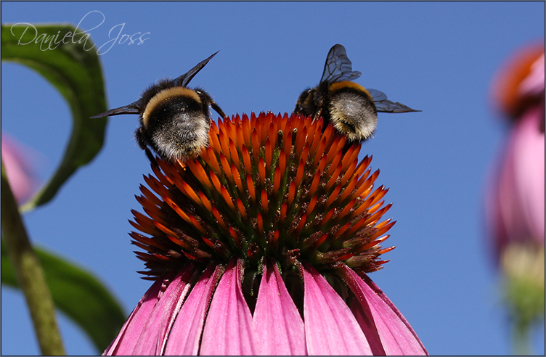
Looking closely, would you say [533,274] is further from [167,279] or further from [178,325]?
[167,279]

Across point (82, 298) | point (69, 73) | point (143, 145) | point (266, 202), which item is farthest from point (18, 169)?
point (266, 202)

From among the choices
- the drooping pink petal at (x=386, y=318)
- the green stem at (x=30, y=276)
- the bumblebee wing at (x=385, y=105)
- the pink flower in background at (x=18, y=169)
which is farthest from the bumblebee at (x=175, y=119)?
the pink flower in background at (x=18, y=169)

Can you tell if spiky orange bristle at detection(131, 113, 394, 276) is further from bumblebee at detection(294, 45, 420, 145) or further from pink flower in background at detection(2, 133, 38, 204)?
pink flower in background at detection(2, 133, 38, 204)

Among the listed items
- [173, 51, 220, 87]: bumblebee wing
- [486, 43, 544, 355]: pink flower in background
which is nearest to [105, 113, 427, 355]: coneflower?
[173, 51, 220, 87]: bumblebee wing

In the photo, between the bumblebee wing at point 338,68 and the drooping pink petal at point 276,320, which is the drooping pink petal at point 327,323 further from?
Result: the bumblebee wing at point 338,68

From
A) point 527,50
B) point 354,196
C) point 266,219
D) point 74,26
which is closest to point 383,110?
point 354,196

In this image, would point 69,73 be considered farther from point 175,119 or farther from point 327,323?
point 327,323
